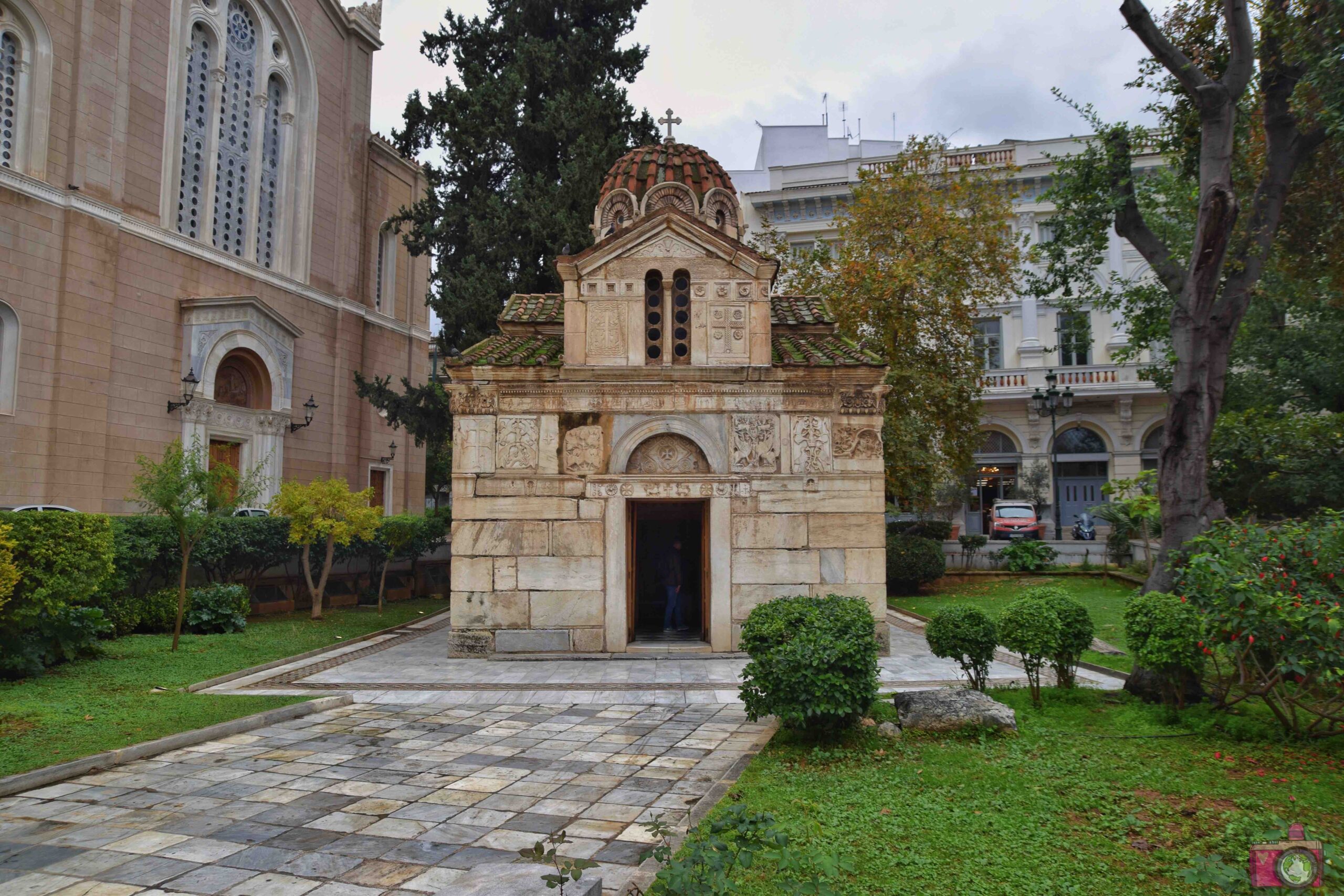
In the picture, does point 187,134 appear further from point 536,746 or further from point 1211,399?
point 1211,399

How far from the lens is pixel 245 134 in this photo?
25453 millimetres

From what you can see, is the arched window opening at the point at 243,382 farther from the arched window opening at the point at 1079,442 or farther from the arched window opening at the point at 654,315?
the arched window opening at the point at 1079,442

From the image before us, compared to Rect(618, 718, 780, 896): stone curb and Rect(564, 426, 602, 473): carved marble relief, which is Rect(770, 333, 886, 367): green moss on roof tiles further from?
Rect(618, 718, 780, 896): stone curb

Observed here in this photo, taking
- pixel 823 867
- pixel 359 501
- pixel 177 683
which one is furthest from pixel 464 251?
pixel 823 867

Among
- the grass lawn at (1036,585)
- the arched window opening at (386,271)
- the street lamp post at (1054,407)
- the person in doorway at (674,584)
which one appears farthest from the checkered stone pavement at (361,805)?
the arched window opening at (386,271)

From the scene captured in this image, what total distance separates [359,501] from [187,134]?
14102 millimetres

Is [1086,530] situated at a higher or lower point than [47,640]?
higher

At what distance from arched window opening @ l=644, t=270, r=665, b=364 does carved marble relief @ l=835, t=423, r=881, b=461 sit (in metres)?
3.29

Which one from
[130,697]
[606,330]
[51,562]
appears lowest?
[130,697]

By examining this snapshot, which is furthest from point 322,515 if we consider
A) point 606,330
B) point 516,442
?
point 606,330

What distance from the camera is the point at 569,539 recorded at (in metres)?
13.2

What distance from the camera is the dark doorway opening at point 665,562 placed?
15.9 metres

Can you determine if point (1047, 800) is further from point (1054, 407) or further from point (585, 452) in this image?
point (1054, 407)

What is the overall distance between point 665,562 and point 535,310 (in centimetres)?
571
